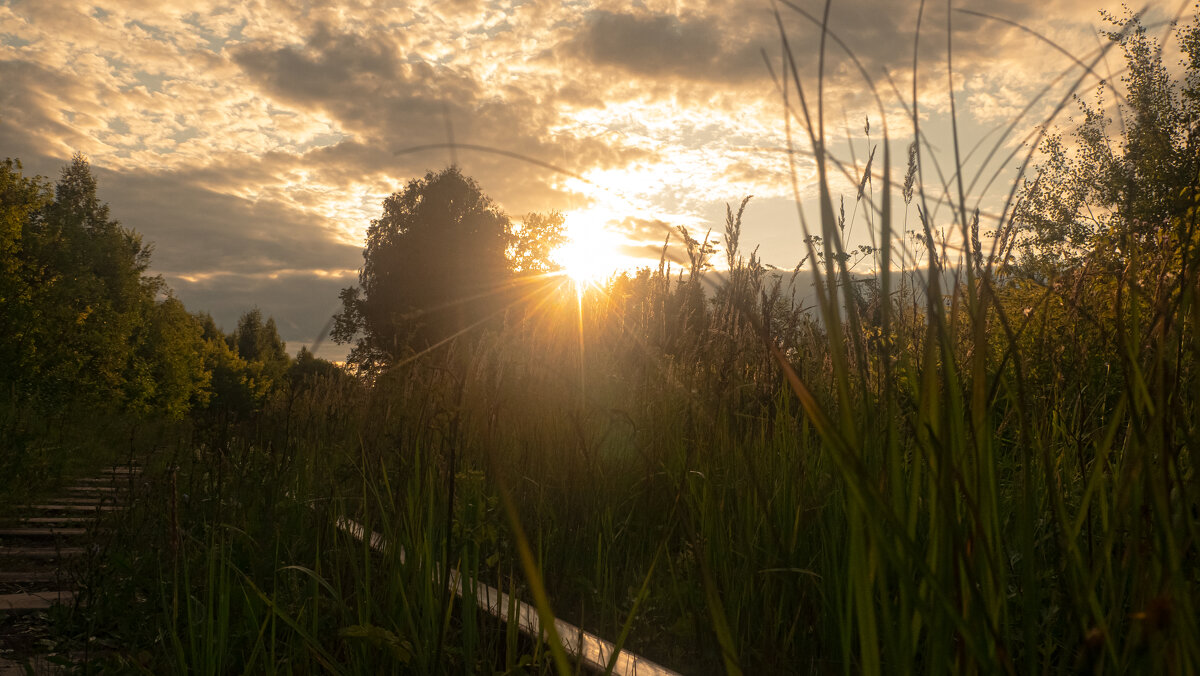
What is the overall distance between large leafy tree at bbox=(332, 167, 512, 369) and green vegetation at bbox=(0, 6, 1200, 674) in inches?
942

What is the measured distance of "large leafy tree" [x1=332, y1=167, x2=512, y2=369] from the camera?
97.4 feet

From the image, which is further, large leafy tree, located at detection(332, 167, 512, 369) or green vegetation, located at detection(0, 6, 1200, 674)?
large leafy tree, located at detection(332, 167, 512, 369)

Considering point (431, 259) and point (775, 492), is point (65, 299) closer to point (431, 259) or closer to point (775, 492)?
point (431, 259)

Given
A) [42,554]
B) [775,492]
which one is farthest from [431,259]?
[775,492]

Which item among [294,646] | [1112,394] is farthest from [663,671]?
[1112,394]

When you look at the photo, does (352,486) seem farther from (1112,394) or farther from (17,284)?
(17,284)

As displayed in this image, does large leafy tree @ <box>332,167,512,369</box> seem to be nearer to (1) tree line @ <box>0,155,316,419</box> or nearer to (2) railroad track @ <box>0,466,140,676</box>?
(1) tree line @ <box>0,155,316,419</box>

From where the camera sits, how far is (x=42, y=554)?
4.53 meters

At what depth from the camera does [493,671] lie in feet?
5.30

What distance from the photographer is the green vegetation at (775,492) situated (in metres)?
0.79

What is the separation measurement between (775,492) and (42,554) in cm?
494

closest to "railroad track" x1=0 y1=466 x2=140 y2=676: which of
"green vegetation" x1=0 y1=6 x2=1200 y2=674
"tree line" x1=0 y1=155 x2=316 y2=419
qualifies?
"green vegetation" x1=0 y1=6 x2=1200 y2=674

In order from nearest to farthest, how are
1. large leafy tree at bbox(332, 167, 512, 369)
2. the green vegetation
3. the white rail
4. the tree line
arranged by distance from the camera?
the green vegetation → the white rail → the tree line → large leafy tree at bbox(332, 167, 512, 369)

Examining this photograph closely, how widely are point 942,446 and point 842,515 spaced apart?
5.12ft
